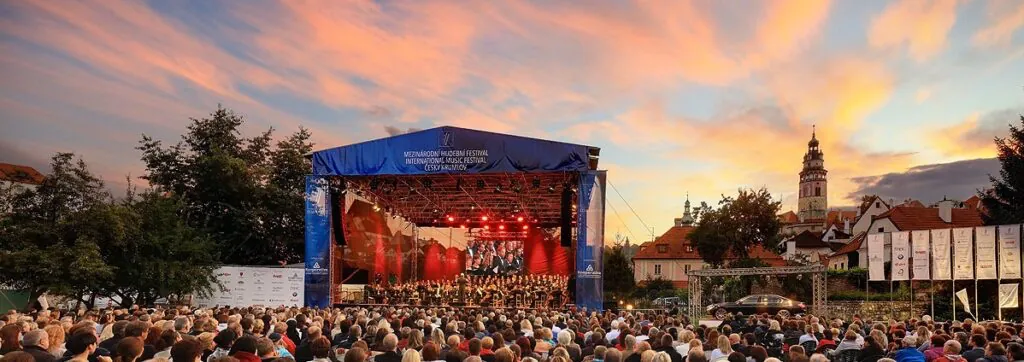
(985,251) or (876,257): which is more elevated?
(985,251)

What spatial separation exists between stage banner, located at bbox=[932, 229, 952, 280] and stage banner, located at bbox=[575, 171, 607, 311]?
30.0ft

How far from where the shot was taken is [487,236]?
31844 millimetres

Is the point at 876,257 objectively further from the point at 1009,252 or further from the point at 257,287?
the point at 257,287

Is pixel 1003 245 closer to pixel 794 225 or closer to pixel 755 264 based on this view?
pixel 755 264

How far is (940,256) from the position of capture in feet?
64.8

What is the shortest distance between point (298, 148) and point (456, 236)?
8.99m

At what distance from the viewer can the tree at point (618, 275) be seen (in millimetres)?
46312

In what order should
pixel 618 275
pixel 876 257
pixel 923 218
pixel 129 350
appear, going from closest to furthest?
pixel 129 350 → pixel 876 257 → pixel 923 218 → pixel 618 275

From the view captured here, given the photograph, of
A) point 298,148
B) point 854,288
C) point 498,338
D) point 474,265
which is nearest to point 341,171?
point 474,265

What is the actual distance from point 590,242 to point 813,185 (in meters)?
131

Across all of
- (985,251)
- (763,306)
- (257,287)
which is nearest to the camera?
(985,251)

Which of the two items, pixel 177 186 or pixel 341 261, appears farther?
pixel 177 186

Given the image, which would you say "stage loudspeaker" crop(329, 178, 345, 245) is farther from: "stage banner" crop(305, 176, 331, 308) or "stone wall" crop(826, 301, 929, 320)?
"stone wall" crop(826, 301, 929, 320)

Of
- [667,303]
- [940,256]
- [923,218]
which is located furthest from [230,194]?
[923,218]
